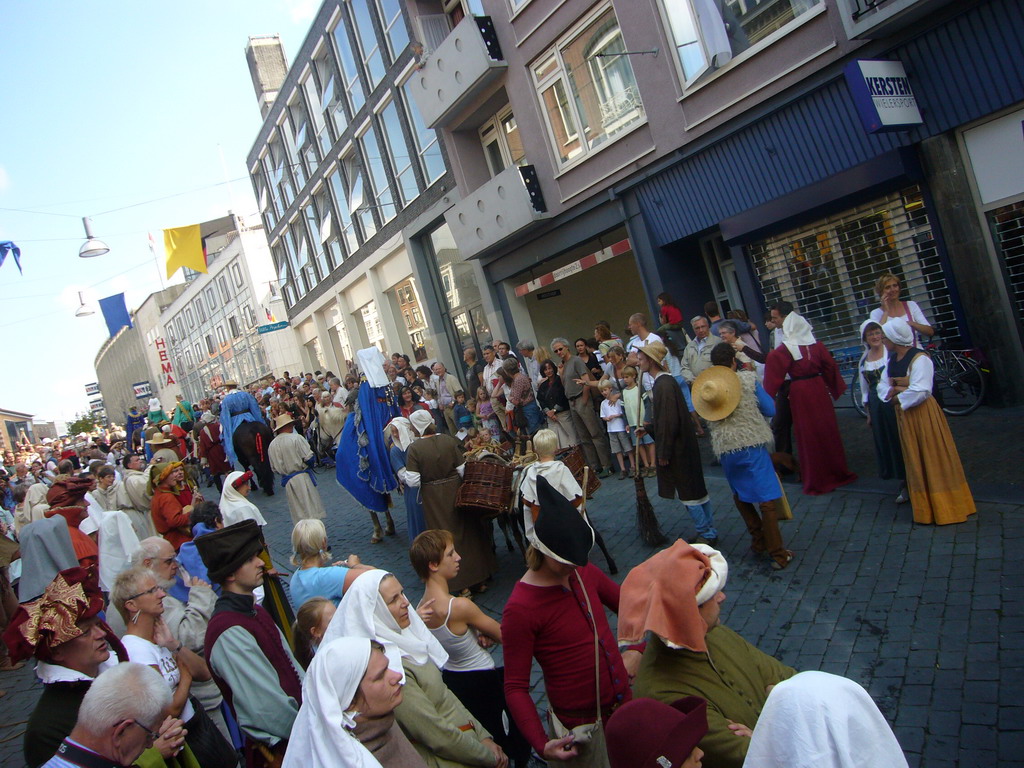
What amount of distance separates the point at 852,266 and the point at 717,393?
5.65m

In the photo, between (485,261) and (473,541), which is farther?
(485,261)

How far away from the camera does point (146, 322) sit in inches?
2773

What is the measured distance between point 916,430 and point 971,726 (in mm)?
3026

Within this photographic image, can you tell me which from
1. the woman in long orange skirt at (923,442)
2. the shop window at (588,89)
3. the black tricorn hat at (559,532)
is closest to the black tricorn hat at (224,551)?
the black tricorn hat at (559,532)

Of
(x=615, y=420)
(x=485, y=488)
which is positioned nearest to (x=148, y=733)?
(x=485, y=488)

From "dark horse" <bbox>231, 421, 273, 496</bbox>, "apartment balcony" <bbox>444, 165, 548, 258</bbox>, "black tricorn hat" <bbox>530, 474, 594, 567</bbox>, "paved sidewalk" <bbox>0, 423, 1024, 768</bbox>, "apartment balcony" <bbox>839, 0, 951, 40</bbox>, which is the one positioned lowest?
"paved sidewalk" <bbox>0, 423, 1024, 768</bbox>

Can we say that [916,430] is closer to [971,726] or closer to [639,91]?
[971,726]

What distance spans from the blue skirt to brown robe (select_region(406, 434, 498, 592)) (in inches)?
94.4

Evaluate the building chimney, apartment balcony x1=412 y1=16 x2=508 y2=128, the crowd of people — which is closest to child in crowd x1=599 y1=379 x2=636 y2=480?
the crowd of people

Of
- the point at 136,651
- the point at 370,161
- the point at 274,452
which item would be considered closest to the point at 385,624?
the point at 136,651

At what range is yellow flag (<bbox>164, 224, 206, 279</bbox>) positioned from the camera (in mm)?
24750

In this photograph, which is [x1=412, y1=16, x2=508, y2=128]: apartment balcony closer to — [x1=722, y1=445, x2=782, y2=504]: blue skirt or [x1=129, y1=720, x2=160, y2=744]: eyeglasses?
[x1=722, y1=445, x2=782, y2=504]: blue skirt

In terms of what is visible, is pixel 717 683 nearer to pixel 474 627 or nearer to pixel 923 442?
pixel 474 627

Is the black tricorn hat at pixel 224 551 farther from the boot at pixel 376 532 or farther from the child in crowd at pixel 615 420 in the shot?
the child in crowd at pixel 615 420
